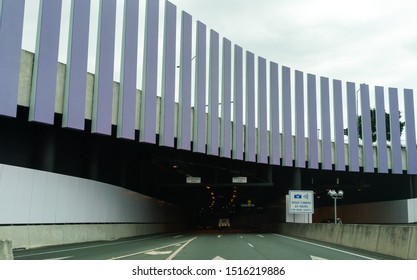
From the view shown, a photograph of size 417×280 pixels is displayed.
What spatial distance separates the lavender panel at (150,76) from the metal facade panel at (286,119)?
14430 mm

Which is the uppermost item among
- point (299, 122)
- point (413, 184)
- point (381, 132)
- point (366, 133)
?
point (299, 122)

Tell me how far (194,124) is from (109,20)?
31.6 feet

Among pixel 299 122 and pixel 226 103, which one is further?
pixel 299 122

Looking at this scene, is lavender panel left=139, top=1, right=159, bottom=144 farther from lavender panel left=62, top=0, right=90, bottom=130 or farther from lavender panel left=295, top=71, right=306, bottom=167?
lavender panel left=295, top=71, right=306, bottom=167

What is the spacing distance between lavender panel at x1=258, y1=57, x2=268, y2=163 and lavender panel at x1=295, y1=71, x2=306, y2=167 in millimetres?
3711

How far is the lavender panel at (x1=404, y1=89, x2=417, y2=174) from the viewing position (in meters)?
44.2

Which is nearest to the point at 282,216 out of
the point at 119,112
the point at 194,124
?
the point at 194,124

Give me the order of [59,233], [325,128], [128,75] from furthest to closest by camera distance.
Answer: [325,128], [128,75], [59,233]

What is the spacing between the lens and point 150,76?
1166 inches

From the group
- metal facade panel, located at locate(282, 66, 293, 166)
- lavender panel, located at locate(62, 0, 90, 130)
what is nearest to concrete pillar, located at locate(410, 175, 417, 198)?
metal facade panel, located at locate(282, 66, 293, 166)

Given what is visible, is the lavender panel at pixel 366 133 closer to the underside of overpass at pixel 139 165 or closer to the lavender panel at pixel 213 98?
the underside of overpass at pixel 139 165

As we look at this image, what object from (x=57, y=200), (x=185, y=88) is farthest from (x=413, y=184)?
(x=57, y=200)

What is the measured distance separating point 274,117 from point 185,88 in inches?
410

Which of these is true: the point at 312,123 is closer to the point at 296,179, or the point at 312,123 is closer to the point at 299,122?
the point at 299,122
